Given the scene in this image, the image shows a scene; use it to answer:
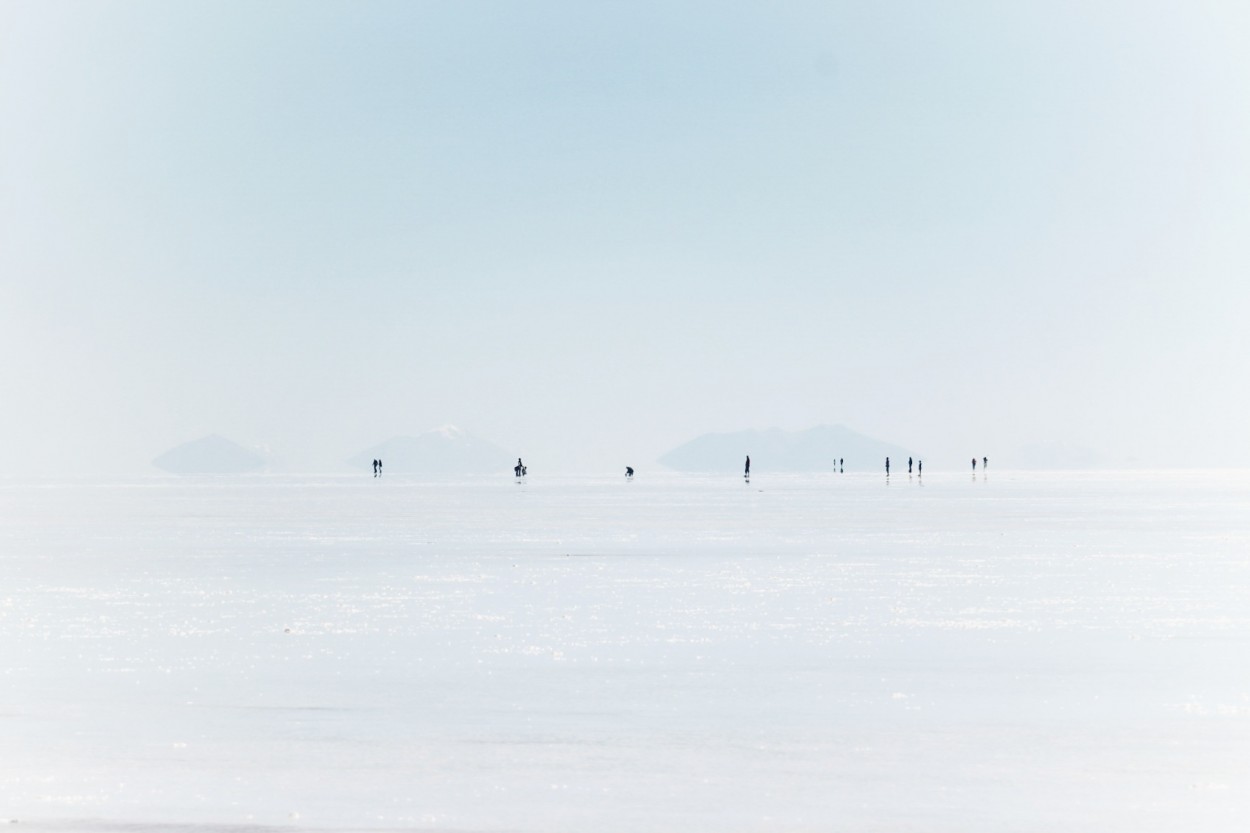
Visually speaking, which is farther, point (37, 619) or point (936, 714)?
point (37, 619)

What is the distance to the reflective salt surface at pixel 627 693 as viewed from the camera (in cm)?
838

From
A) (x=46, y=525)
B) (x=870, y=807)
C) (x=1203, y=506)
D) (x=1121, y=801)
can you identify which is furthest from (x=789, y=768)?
(x=1203, y=506)

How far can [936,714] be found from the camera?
11.2 meters

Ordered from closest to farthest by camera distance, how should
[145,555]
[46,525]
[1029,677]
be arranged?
[1029,677] → [145,555] → [46,525]

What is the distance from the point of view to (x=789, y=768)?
30.3 feet

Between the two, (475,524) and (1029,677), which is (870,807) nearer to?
(1029,677)

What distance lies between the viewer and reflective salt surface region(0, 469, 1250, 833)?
8383 millimetres

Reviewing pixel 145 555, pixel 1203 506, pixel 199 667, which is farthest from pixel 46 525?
pixel 1203 506

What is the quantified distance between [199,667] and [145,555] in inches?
615

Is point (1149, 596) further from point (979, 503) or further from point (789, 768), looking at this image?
point (979, 503)

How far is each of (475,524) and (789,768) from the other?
33.0m

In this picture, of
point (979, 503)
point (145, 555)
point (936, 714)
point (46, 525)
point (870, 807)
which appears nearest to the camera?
point (870, 807)

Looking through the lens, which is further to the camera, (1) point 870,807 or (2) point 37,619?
(2) point 37,619

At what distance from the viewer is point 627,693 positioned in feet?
39.7
